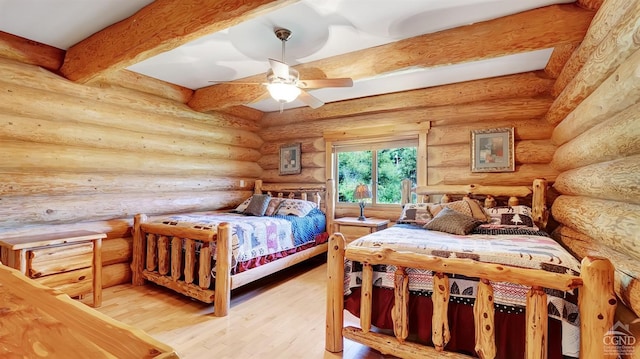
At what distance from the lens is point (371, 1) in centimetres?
229

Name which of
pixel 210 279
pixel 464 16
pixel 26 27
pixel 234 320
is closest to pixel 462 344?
pixel 234 320

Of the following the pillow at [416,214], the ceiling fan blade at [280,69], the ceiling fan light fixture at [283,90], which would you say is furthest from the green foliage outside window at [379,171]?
the ceiling fan blade at [280,69]

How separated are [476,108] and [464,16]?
1701mm

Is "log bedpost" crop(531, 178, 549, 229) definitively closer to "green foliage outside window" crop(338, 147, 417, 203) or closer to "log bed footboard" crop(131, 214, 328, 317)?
"green foliage outside window" crop(338, 147, 417, 203)

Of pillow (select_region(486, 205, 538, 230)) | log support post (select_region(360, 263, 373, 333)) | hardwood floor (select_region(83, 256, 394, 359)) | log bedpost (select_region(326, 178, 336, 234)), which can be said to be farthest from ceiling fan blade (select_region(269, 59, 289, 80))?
pillow (select_region(486, 205, 538, 230))

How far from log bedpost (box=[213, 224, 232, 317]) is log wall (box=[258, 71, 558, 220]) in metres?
2.41

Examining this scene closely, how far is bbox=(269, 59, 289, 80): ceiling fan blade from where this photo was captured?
101 inches

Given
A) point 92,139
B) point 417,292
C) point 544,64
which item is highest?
point 544,64

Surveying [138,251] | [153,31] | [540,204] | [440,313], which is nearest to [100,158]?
[138,251]

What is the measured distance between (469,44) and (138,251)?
4152 millimetres

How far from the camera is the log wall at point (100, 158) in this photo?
2.91 meters

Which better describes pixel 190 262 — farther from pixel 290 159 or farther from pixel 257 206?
pixel 290 159

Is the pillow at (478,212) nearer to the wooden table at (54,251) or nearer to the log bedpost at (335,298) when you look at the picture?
the log bedpost at (335,298)

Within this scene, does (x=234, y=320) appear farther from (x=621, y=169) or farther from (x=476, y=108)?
(x=476, y=108)
